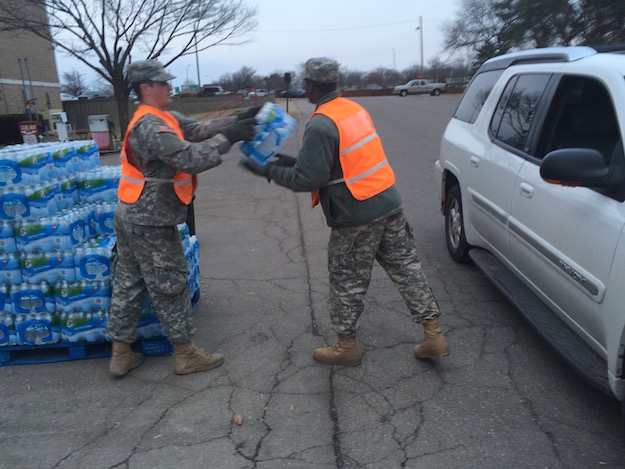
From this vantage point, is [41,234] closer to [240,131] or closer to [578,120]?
[240,131]

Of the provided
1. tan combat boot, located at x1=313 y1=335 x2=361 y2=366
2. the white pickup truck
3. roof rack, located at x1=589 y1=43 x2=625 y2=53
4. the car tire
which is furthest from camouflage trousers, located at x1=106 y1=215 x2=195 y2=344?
the white pickup truck

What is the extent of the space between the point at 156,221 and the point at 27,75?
42141 millimetres

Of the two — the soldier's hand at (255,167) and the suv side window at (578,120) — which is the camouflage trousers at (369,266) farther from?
the suv side window at (578,120)

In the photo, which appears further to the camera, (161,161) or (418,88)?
(418,88)

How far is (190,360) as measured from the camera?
12.3 feet

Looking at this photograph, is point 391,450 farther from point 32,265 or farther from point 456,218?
point 456,218

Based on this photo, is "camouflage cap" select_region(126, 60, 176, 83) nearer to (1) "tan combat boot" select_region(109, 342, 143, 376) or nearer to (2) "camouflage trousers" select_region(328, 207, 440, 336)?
(2) "camouflage trousers" select_region(328, 207, 440, 336)

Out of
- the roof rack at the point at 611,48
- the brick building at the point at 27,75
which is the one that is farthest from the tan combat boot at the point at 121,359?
the brick building at the point at 27,75

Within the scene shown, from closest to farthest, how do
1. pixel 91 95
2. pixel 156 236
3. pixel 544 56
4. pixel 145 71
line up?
1. pixel 145 71
2. pixel 156 236
3. pixel 544 56
4. pixel 91 95

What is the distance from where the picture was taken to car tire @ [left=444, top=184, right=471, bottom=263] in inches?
211

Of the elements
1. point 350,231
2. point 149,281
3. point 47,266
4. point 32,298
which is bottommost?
point 32,298

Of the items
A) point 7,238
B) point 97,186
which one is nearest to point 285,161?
point 97,186

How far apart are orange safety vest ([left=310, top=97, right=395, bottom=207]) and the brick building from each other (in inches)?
1404

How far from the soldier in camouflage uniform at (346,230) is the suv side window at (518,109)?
1.24 m
